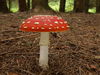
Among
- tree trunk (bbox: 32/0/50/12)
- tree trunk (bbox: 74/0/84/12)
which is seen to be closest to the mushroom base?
tree trunk (bbox: 32/0/50/12)

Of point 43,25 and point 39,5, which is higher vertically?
point 39,5

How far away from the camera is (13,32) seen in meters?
4.31

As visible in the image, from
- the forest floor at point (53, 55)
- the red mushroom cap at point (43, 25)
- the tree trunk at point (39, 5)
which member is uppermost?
the tree trunk at point (39, 5)

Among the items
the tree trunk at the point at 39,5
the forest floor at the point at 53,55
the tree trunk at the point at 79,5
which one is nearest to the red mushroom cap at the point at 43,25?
the forest floor at the point at 53,55

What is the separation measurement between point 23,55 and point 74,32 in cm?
223

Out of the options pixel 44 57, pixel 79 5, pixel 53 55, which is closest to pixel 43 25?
pixel 44 57

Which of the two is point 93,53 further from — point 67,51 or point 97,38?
point 97,38

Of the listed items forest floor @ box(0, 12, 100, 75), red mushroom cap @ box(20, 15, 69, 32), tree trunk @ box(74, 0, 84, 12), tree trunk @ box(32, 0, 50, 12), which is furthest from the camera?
tree trunk @ box(74, 0, 84, 12)

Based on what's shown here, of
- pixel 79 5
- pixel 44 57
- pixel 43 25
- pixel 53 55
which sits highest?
pixel 79 5

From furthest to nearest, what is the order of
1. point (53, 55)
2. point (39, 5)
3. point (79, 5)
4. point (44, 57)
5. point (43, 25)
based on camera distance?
point (79, 5) < point (39, 5) < point (53, 55) < point (44, 57) < point (43, 25)

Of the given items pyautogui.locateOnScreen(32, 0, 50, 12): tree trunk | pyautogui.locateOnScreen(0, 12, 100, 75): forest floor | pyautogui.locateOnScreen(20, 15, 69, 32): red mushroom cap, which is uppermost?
pyautogui.locateOnScreen(32, 0, 50, 12): tree trunk

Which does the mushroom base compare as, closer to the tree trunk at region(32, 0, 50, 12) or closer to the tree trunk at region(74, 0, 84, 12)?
the tree trunk at region(32, 0, 50, 12)

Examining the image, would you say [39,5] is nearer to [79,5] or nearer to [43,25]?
[79,5]

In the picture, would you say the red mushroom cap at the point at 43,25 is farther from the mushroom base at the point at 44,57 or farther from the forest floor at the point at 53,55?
the forest floor at the point at 53,55
